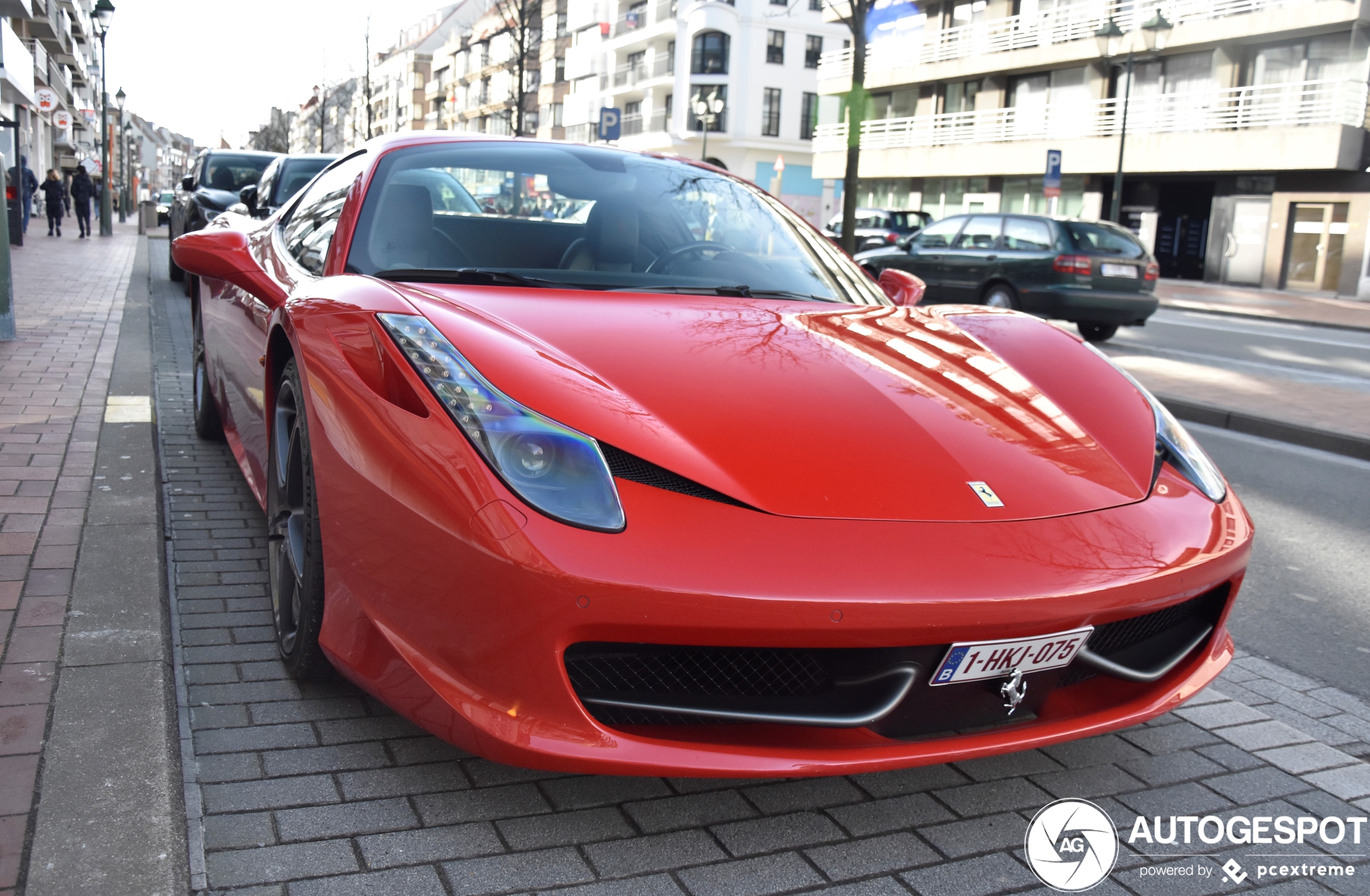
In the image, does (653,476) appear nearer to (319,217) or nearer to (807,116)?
(319,217)

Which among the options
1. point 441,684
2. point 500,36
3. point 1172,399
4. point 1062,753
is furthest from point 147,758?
point 500,36

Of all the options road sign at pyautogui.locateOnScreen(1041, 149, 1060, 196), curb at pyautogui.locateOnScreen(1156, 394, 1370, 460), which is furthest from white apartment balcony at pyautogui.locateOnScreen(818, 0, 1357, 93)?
curb at pyautogui.locateOnScreen(1156, 394, 1370, 460)

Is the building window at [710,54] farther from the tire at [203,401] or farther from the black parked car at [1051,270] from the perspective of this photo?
the tire at [203,401]

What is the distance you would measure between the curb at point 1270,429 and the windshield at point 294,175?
22.3ft

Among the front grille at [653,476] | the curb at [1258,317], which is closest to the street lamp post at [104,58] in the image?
the curb at [1258,317]

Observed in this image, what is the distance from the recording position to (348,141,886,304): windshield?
306 centimetres

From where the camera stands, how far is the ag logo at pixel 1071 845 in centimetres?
211

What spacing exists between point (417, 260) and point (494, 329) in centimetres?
66

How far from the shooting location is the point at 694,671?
80.8 inches

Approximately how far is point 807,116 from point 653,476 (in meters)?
56.1

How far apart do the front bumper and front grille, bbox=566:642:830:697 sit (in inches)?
473

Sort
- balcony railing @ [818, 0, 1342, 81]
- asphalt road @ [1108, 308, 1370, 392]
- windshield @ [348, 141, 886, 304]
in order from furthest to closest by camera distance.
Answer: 1. balcony railing @ [818, 0, 1342, 81]
2. asphalt road @ [1108, 308, 1370, 392]
3. windshield @ [348, 141, 886, 304]

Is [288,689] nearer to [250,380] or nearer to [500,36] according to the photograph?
[250,380]

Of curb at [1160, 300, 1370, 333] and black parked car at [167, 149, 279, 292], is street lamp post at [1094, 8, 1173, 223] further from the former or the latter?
black parked car at [167, 149, 279, 292]
